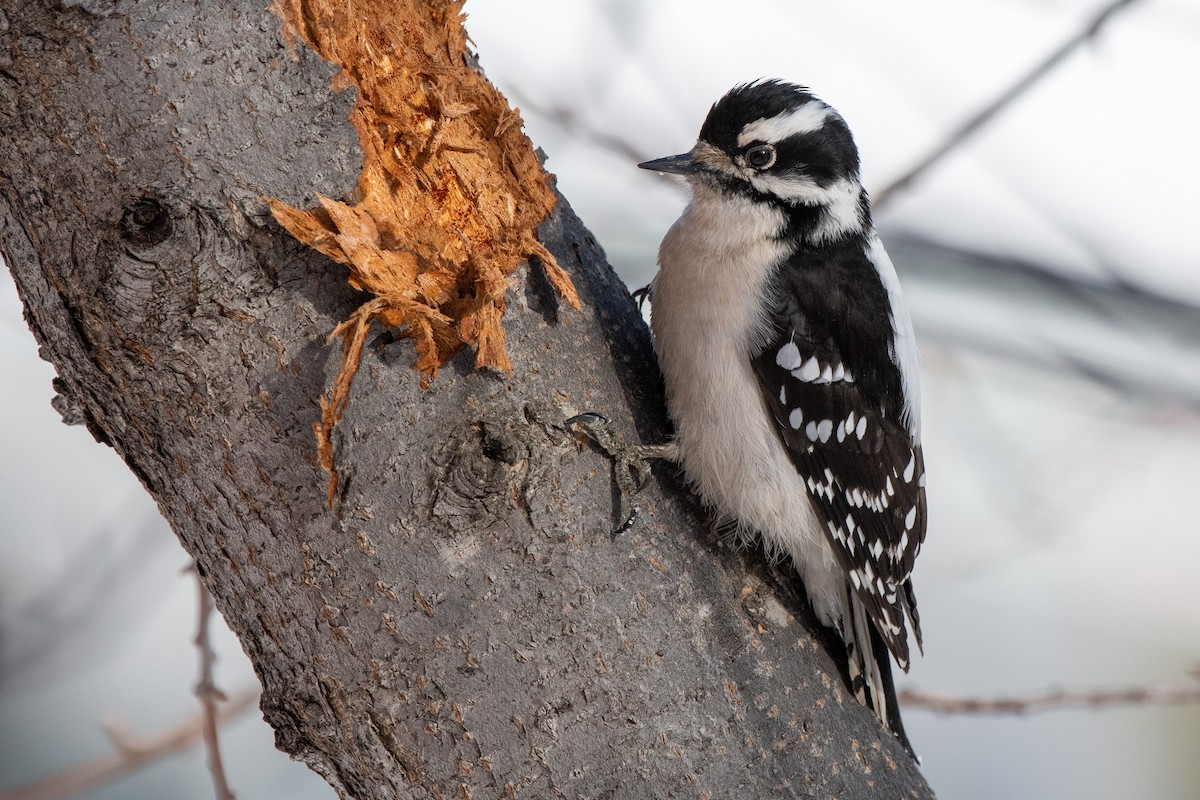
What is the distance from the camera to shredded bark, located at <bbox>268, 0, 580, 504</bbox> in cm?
142

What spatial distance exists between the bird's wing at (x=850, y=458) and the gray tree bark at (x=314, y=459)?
71 centimetres

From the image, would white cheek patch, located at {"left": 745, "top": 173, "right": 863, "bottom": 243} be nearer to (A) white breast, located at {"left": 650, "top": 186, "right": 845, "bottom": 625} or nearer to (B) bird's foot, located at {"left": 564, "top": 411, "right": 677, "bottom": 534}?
(A) white breast, located at {"left": 650, "top": 186, "right": 845, "bottom": 625}

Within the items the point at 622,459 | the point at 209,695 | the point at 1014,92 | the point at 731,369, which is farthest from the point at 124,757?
the point at 1014,92

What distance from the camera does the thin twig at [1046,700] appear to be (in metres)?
2.33

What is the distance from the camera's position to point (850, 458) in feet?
7.54

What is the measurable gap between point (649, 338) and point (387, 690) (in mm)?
913

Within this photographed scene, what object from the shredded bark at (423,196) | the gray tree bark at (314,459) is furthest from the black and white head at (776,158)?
the gray tree bark at (314,459)

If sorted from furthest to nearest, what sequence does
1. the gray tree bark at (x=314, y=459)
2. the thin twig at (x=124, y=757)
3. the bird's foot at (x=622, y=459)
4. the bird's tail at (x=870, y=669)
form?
the thin twig at (x=124, y=757) → the bird's tail at (x=870, y=669) → the bird's foot at (x=622, y=459) → the gray tree bark at (x=314, y=459)

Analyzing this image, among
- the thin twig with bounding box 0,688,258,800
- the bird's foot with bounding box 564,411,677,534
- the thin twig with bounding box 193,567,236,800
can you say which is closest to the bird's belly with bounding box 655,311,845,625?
the bird's foot with bounding box 564,411,677,534

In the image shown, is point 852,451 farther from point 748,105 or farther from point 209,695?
point 209,695

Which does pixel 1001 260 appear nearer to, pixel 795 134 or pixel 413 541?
pixel 795 134

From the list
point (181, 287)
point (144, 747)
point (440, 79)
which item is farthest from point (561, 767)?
point (144, 747)

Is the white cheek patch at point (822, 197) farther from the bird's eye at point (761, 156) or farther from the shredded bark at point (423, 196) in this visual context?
the shredded bark at point (423, 196)

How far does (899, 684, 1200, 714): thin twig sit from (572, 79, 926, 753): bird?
217 millimetres
